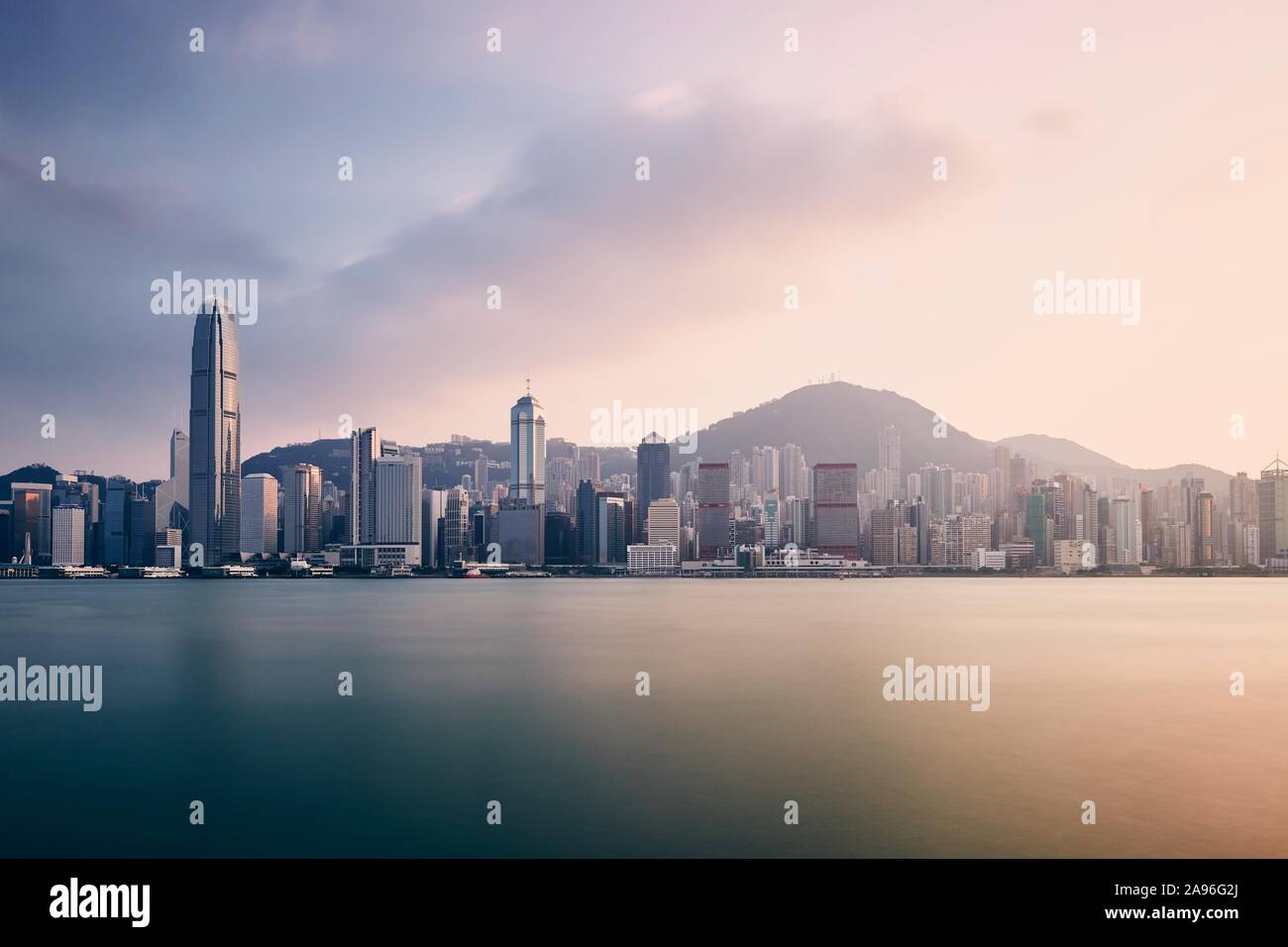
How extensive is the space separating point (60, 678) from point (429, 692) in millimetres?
20910

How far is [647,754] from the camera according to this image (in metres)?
25.6

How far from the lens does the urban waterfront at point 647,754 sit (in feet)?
62.1

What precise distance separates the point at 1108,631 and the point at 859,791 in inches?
2182

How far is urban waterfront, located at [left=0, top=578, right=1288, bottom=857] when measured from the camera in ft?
62.1

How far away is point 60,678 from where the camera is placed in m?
43.3

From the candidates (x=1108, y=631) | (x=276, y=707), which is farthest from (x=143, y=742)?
(x=1108, y=631)

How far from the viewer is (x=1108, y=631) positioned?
67.8 m
